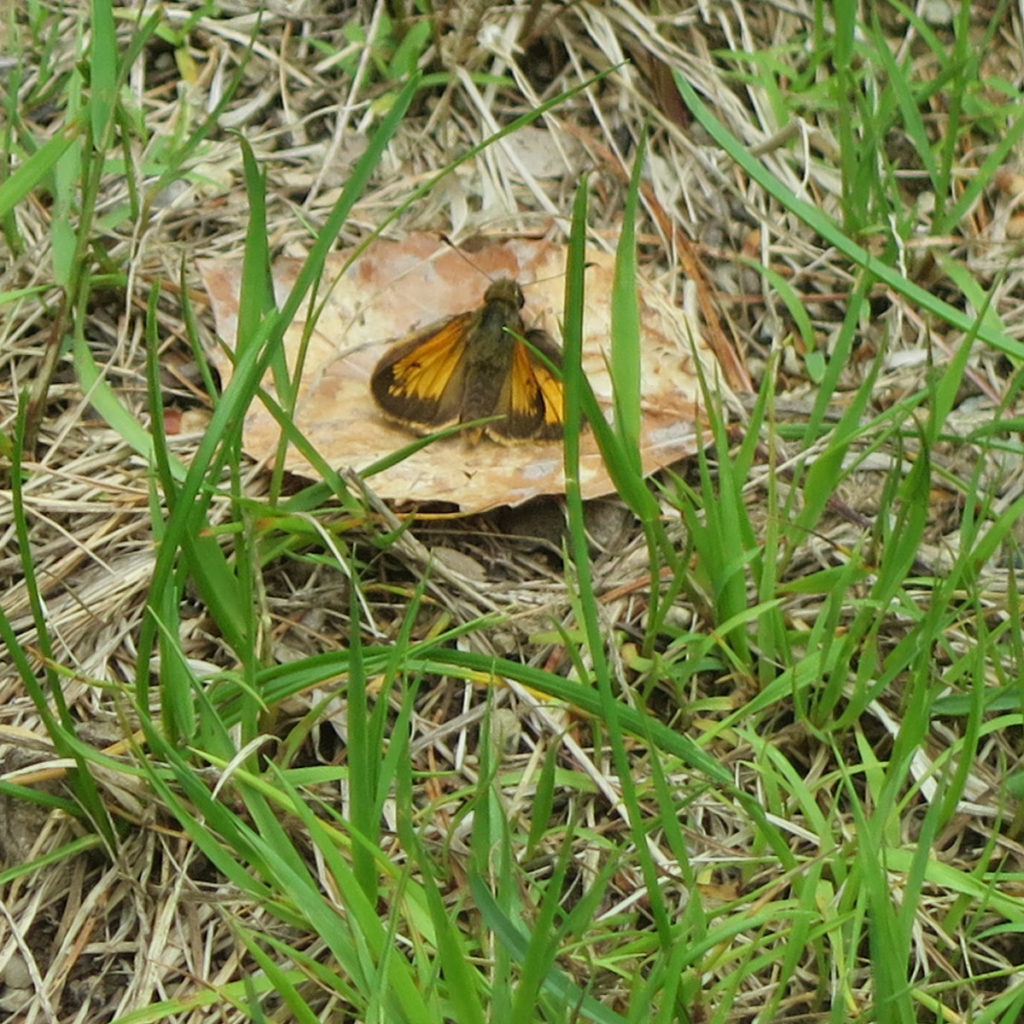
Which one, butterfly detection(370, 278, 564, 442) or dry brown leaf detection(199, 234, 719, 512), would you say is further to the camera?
butterfly detection(370, 278, 564, 442)

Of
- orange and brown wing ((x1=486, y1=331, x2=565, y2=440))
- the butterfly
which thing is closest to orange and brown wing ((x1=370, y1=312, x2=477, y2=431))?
the butterfly

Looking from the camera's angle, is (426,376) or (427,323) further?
(427,323)

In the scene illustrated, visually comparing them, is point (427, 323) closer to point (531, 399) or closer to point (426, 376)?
point (426, 376)

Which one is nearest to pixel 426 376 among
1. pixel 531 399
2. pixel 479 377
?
pixel 479 377

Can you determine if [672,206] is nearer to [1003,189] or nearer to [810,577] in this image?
[1003,189]

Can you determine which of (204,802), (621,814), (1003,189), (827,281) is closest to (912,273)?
(827,281)

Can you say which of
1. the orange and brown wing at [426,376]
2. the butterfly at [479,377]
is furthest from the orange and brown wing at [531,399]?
the orange and brown wing at [426,376]

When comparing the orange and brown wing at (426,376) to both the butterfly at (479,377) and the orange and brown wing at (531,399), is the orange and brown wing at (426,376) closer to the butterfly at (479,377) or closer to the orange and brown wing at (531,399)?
the butterfly at (479,377)

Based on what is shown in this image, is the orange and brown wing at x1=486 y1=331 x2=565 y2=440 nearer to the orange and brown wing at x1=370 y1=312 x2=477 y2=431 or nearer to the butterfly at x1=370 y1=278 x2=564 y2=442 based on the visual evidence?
the butterfly at x1=370 y1=278 x2=564 y2=442
